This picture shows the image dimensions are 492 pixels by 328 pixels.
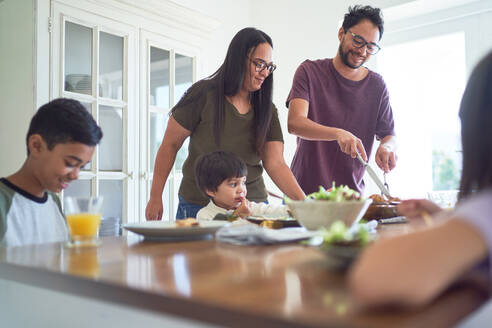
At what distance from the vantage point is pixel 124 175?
336 centimetres

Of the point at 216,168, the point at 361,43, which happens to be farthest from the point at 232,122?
the point at 361,43

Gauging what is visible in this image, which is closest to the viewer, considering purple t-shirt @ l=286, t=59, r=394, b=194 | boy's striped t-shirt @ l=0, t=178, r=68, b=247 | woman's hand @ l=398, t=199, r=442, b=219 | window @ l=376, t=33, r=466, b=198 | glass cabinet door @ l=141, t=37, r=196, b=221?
woman's hand @ l=398, t=199, r=442, b=219

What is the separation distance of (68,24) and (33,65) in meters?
0.40

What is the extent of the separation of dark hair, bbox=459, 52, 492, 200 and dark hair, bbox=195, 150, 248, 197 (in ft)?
3.81

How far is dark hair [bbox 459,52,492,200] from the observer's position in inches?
23.0

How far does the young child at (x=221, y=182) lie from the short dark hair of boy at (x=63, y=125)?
1.77 feet

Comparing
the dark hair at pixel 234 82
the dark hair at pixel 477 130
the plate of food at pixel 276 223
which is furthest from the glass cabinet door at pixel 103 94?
the dark hair at pixel 477 130

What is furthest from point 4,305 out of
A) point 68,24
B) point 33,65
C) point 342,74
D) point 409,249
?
point 68,24

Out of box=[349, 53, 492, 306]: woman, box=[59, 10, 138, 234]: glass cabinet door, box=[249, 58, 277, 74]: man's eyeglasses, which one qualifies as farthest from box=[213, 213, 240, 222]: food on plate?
box=[59, 10, 138, 234]: glass cabinet door

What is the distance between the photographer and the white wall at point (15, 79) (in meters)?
2.87

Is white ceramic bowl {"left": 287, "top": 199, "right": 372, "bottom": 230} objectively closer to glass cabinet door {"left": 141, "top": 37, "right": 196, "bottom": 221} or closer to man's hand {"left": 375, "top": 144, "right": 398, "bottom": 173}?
man's hand {"left": 375, "top": 144, "right": 398, "bottom": 173}

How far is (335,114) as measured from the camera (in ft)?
7.37

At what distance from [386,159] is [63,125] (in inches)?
52.3

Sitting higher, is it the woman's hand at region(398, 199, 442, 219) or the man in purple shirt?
the man in purple shirt
